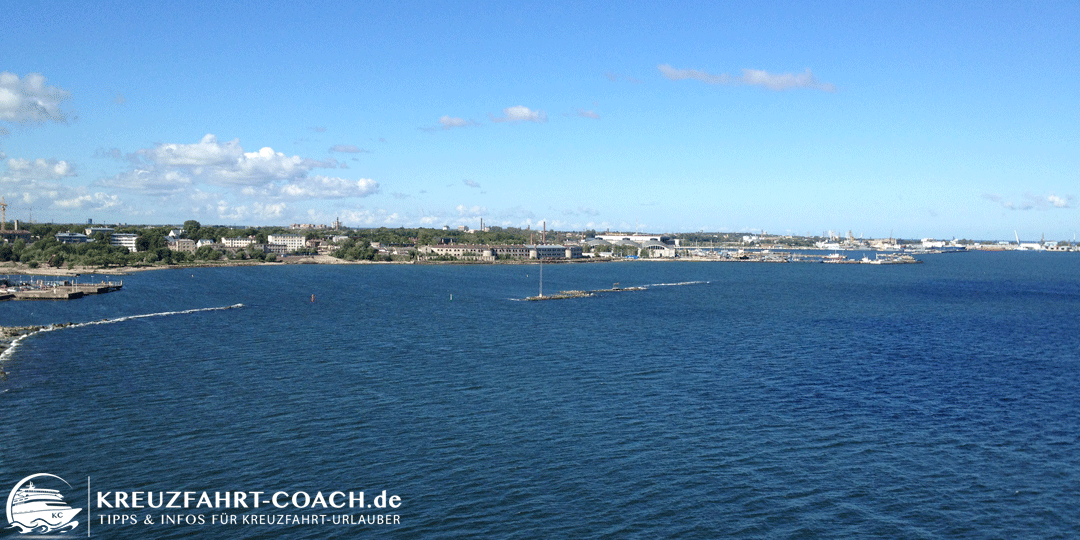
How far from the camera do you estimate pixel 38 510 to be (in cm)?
1616

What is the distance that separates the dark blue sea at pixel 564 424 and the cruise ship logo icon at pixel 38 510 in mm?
379

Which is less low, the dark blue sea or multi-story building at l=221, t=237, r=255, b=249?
multi-story building at l=221, t=237, r=255, b=249

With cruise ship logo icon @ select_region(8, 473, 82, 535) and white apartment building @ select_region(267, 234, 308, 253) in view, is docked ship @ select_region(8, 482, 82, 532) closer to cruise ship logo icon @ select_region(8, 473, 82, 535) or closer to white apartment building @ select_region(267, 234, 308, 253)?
cruise ship logo icon @ select_region(8, 473, 82, 535)

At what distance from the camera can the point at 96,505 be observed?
16.5 metres

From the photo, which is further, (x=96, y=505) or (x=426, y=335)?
(x=426, y=335)

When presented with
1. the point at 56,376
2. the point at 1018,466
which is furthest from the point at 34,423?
the point at 1018,466

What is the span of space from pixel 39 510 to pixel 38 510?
0.08ft

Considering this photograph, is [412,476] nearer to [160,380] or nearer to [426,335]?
[160,380]

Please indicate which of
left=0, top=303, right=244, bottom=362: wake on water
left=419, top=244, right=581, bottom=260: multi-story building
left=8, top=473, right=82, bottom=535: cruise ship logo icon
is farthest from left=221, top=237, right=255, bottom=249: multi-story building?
left=8, top=473, right=82, bottom=535: cruise ship logo icon

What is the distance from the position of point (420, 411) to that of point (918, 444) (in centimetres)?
1677

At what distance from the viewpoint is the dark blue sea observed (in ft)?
54.3

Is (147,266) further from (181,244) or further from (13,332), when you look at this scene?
(13,332)

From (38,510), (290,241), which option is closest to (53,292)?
(38,510)

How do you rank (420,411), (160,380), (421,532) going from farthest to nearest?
(160,380), (420,411), (421,532)
